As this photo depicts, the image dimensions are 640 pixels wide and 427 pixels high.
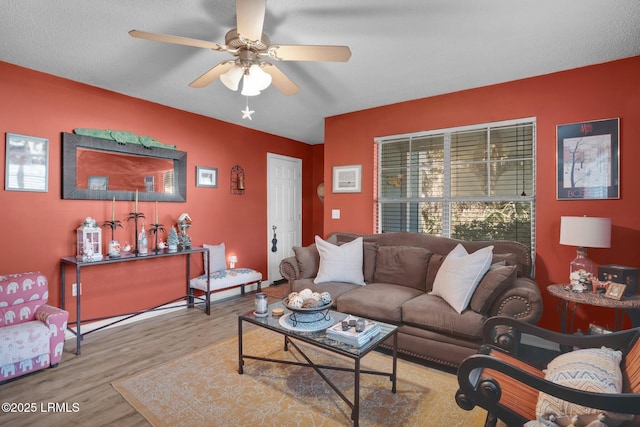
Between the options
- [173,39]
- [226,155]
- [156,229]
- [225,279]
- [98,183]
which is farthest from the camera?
[226,155]

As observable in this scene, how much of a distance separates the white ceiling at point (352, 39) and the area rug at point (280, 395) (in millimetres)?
2559

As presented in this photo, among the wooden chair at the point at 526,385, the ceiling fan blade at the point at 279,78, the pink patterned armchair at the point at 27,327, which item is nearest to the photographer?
the wooden chair at the point at 526,385

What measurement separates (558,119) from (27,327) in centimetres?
483

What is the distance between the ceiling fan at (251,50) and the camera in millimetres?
1713

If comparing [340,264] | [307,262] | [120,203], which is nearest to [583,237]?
[340,264]

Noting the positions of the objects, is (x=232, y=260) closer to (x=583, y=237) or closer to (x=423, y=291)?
(x=423, y=291)

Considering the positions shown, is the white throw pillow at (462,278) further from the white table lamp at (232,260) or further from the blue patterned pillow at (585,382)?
the white table lamp at (232,260)

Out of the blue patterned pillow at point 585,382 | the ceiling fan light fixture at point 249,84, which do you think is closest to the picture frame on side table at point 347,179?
the ceiling fan light fixture at point 249,84

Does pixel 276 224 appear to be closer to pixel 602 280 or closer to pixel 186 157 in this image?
pixel 186 157

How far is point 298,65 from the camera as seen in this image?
9.25 feet

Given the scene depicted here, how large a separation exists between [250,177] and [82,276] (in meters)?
2.55

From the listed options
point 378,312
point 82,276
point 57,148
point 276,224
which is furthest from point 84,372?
point 276,224

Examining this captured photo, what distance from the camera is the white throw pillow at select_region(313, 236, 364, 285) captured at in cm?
340

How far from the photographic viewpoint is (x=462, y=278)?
2592mm
